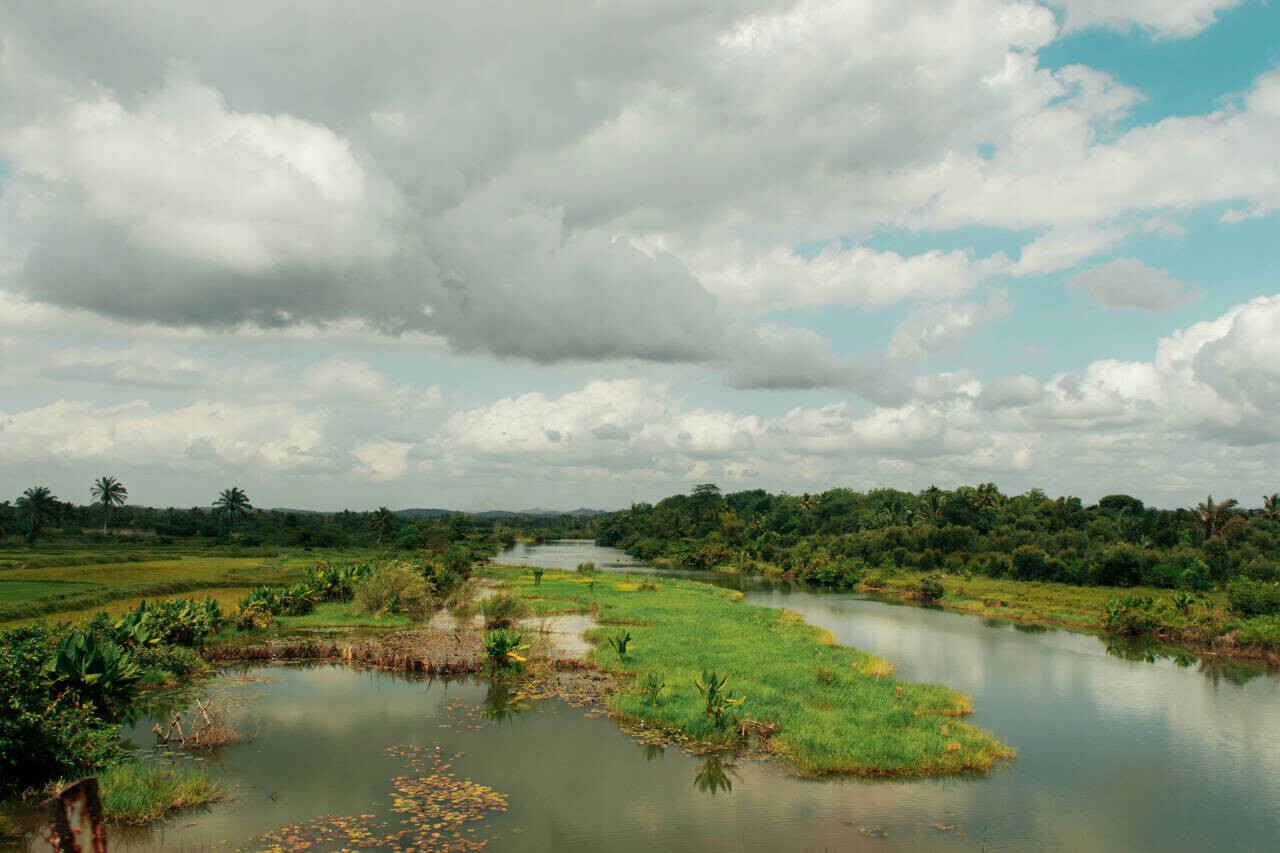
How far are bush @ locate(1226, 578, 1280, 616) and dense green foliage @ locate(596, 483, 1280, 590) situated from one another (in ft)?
41.6

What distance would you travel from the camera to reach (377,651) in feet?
83.6

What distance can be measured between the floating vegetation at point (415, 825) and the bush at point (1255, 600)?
38977mm

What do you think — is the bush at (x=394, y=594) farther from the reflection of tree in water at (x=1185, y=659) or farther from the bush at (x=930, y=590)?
the bush at (x=930, y=590)

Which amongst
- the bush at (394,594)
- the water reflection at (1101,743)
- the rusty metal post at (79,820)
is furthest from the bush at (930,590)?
the rusty metal post at (79,820)

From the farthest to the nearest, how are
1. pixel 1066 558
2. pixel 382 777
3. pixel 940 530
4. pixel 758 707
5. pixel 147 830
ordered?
pixel 940 530
pixel 1066 558
pixel 758 707
pixel 382 777
pixel 147 830

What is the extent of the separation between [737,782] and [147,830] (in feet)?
33.5

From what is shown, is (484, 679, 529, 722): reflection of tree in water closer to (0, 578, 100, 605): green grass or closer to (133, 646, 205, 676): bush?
(133, 646, 205, 676): bush

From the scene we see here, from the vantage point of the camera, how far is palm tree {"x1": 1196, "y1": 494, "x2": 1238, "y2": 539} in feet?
208

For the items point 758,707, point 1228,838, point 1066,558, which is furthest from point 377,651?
point 1066,558

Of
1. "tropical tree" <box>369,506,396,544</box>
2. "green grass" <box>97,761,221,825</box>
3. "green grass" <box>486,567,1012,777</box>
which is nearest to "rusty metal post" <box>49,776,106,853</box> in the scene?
"green grass" <box>97,761,221,825</box>

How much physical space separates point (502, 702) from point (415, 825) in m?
8.26

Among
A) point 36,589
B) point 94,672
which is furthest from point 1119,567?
point 36,589

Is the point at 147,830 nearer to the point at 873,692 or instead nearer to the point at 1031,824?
the point at 1031,824

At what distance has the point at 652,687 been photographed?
20.0 metres
